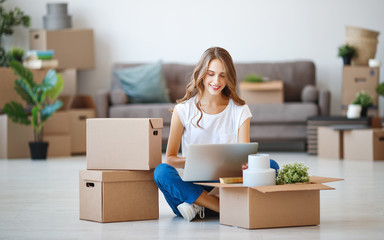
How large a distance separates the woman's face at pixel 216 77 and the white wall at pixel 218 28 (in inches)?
165

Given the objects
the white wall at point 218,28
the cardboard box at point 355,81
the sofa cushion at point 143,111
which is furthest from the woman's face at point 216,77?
the white wall at point 218,28

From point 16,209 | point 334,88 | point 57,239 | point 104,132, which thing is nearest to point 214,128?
point 104,132

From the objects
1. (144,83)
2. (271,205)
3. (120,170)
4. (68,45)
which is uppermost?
(68,45)

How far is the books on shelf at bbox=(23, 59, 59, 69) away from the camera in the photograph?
228 inches

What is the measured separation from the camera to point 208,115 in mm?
2541

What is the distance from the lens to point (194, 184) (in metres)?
2.38

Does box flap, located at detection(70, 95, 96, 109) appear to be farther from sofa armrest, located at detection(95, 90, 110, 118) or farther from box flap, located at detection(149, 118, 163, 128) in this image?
box flap, located at detection(149, 118, 163, 128)

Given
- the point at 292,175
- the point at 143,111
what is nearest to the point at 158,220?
the point at 292,175

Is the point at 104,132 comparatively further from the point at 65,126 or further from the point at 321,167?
the point at 65,126

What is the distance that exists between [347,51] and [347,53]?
0.02 m

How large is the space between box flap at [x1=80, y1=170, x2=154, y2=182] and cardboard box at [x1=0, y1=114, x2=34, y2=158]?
3294 millimetres

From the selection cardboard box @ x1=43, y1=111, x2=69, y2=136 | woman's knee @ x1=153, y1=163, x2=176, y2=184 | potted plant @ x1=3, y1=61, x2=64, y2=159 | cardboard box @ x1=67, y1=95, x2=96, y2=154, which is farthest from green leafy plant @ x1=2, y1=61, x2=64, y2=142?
woman's knee @ x1=153, y1=163, x2=176, y2=184

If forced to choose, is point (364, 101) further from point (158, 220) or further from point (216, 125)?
point (158, 220)

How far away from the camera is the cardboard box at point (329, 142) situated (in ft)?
17.3
